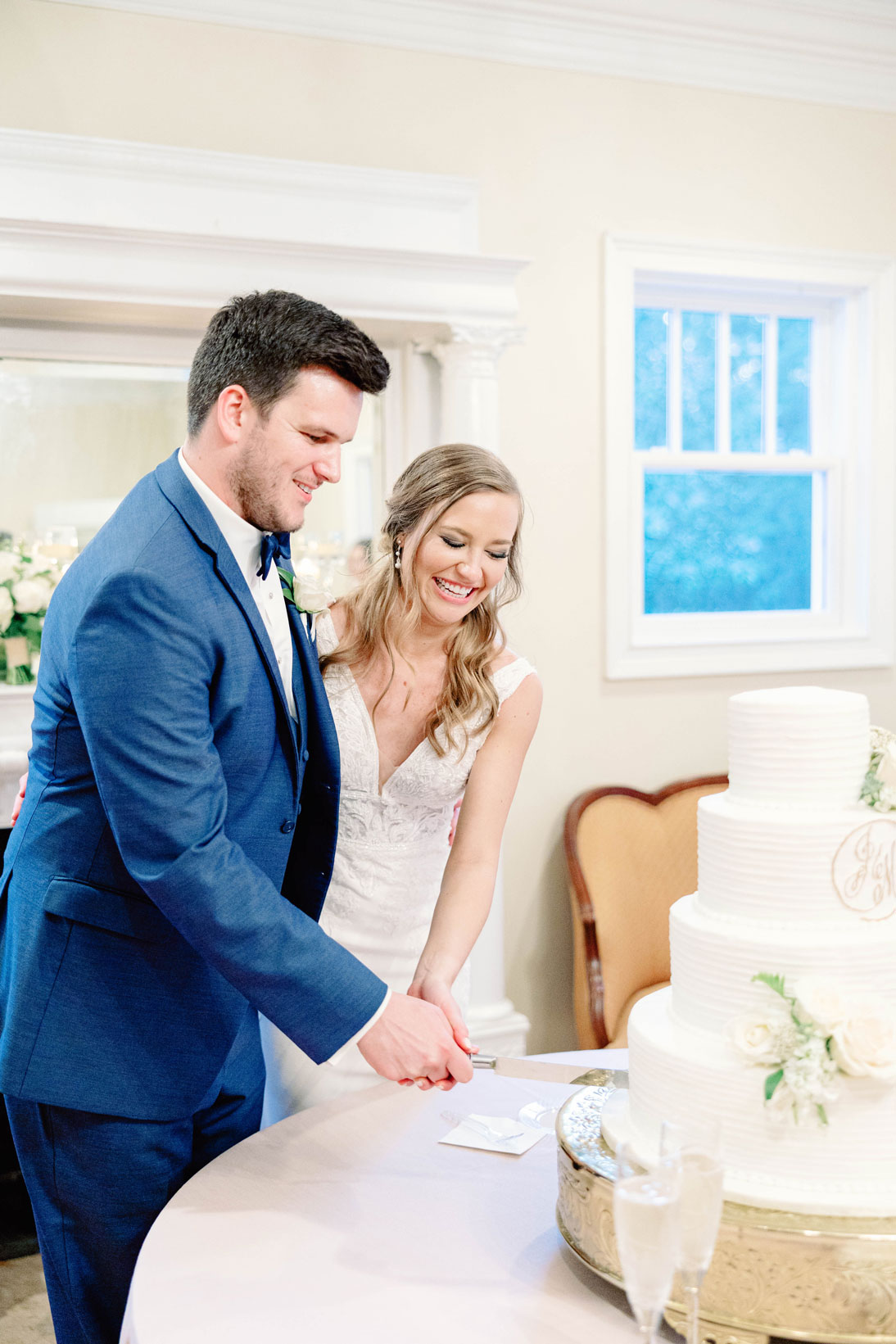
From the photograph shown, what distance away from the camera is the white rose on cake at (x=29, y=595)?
357 centimetres

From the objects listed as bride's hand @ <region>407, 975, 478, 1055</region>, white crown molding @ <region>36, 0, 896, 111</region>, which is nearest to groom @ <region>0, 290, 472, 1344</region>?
bride's hand @ <region>407, 975, 478, 1055</region>

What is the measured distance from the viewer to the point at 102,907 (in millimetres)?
1668

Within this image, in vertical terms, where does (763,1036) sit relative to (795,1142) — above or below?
above

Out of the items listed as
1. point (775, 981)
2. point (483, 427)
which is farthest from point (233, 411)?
point (483, 427)

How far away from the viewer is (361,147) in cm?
376

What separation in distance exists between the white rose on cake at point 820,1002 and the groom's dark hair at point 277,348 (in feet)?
3.43

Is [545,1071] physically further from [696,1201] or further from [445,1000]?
[696,1201]

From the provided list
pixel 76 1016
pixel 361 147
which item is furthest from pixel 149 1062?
pixel 361 147

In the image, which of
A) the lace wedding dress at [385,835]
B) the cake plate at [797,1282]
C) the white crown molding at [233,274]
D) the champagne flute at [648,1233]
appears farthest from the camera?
the white crown molding at [233,274]

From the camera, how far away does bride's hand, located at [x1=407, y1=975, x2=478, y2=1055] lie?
1.74 meters

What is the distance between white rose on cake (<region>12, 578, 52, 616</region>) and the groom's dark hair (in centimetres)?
202

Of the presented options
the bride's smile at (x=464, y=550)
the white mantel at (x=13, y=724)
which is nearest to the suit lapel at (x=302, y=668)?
the bride's smile at (x=464, y=550)

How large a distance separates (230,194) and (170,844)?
105 inches

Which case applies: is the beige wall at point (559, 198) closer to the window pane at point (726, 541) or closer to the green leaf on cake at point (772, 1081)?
the window pane at point (726, 541)
